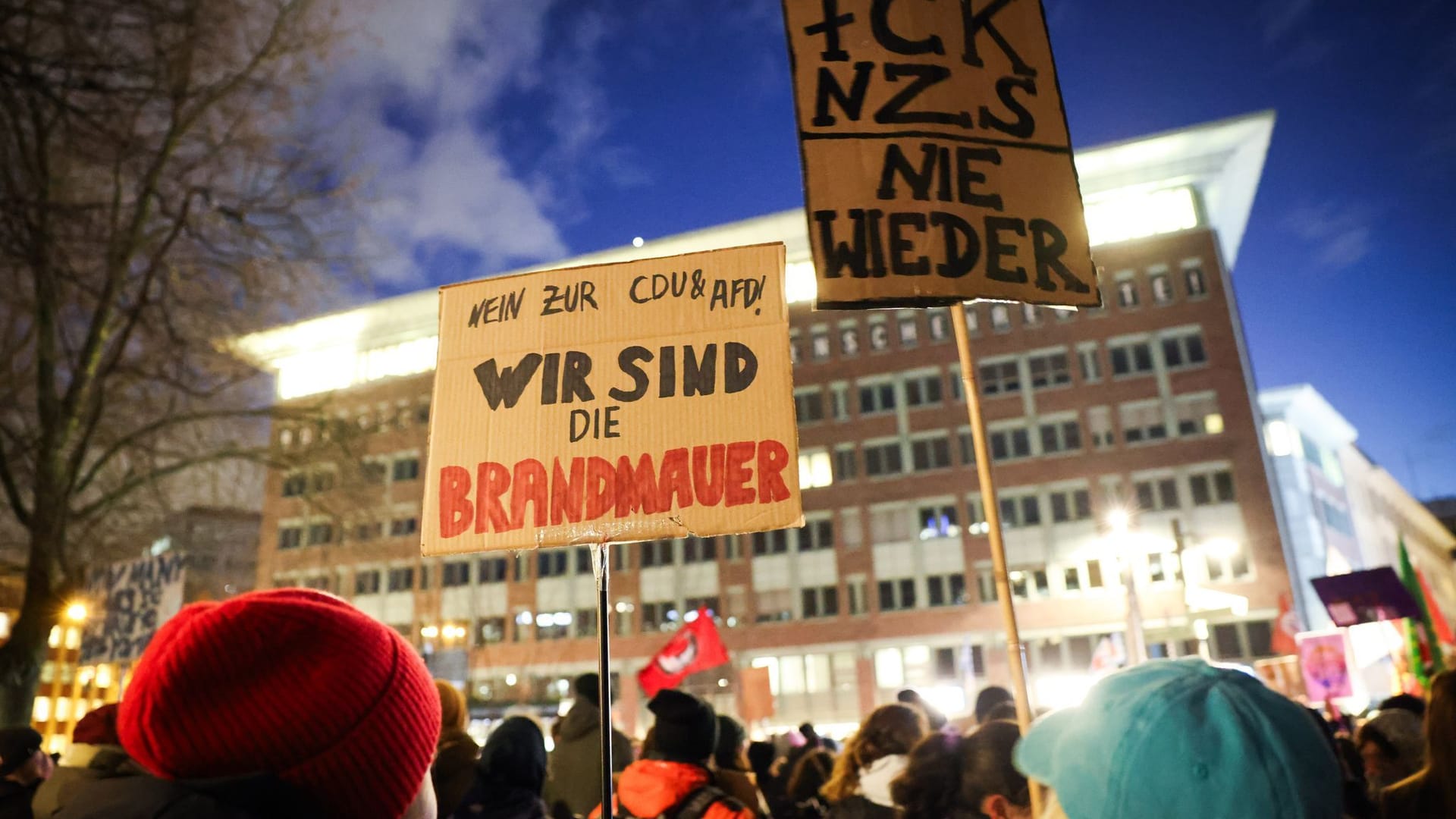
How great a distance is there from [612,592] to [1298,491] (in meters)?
33.2

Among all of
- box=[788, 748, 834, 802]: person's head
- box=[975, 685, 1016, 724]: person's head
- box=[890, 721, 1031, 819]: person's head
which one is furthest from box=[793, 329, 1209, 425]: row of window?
box=[890, 721, 1031, 819]: person's head

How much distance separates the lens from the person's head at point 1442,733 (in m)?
3.11

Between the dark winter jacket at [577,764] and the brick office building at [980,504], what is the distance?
35.7 m

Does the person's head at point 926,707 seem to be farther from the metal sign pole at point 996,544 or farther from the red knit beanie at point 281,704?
the red knit beanie at point 281,704

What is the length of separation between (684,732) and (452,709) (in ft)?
3.93

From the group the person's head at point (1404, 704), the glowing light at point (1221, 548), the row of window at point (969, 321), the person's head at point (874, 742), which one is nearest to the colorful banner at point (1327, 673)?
the person's head at point (1404, 704)

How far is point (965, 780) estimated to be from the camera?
3.74 meters

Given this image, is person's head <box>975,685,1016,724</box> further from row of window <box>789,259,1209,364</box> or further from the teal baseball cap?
row of window <box>789,259,1209,364</box>

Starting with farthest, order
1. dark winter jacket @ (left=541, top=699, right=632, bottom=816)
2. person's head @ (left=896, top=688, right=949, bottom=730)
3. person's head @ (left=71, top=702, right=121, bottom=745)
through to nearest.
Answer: person's head @ (left=896, top=688, right=949, bottom=730) < dark winter jacket @ (left=541, top=699, right=632, bottom=816) < person's head @ (left=71, top=702, right=121, bottom=745)

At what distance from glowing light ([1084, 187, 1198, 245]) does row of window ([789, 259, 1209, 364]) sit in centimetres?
188

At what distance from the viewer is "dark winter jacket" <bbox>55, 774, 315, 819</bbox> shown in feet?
4.20

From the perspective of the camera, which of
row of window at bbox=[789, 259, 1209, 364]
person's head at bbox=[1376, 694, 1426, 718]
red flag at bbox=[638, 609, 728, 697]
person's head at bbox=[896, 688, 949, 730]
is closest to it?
person's head at bbox=[1376, 694, 1426, 718]

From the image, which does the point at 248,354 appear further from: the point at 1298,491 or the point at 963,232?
the point at 1298,491

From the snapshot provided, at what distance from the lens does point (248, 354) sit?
17359mm
